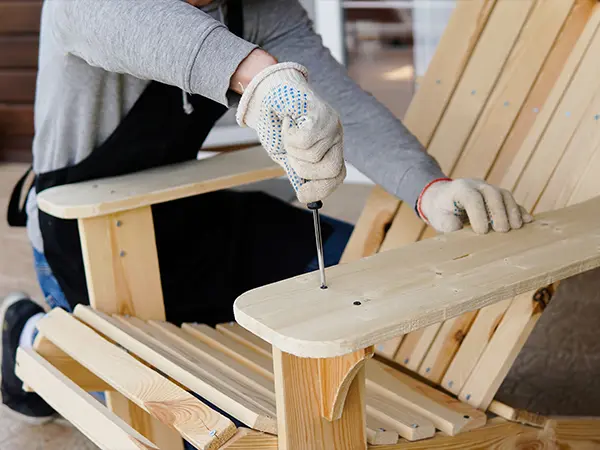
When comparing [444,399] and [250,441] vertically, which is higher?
[250,441]

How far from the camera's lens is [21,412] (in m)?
1.78

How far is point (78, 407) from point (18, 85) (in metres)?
2.90

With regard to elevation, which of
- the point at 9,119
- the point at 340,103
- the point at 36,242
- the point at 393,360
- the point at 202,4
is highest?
the point at 202,4

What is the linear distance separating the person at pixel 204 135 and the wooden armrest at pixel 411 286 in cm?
7

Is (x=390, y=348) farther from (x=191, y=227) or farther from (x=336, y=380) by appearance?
(x=336, y=380)

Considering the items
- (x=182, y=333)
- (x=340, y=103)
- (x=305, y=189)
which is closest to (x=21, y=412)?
(x=182, y=333)

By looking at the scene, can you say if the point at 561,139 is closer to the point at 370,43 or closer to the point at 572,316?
the point at 572,316

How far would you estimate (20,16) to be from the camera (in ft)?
12.2

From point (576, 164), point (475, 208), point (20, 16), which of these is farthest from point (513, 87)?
point (20, 16)

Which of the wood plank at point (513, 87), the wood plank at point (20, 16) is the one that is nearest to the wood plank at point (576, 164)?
the wood plank at point (513, 87)

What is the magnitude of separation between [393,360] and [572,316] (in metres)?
0.66

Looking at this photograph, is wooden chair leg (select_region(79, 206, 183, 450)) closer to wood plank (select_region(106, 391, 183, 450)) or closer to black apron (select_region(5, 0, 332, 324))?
wood plank (select_region(106, 391, 183, 450))

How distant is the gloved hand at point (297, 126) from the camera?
0.91 metres

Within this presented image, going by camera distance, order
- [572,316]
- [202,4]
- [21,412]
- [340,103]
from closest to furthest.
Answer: [202,4]
[340,103]
[21,412]
[572,316]
